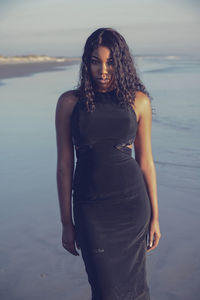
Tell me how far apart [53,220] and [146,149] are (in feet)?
6.91

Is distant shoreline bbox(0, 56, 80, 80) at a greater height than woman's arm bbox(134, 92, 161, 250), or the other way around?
woman's arm bbox(134, 92, 161, 250)

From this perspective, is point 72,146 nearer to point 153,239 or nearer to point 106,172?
point 106,172

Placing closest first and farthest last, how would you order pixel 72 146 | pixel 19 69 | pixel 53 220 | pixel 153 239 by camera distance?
pixel 72 146 → pixel 153 239 → pixel 53 220 → pixel 19 69

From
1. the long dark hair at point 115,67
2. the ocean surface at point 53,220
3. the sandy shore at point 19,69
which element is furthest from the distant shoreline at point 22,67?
the long dark hair at point 115,67

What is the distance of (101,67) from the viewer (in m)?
2.31

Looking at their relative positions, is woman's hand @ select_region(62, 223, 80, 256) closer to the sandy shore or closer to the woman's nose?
the woman's nose

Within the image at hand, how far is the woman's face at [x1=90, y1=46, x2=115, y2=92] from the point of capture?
230 centimetres

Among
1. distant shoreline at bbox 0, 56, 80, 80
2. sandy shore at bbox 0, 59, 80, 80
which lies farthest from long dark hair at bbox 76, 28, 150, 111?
sandy shore at bbox 0, 59, 80, 80

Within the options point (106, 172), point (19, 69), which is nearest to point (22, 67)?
point (19, 69)

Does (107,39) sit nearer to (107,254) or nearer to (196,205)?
(107,254)

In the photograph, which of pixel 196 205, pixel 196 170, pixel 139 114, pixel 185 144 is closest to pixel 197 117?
pixel 185 144

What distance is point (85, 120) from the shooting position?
88.4 inches

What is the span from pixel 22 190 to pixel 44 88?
10967mm

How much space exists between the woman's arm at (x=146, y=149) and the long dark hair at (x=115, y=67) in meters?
0.08
